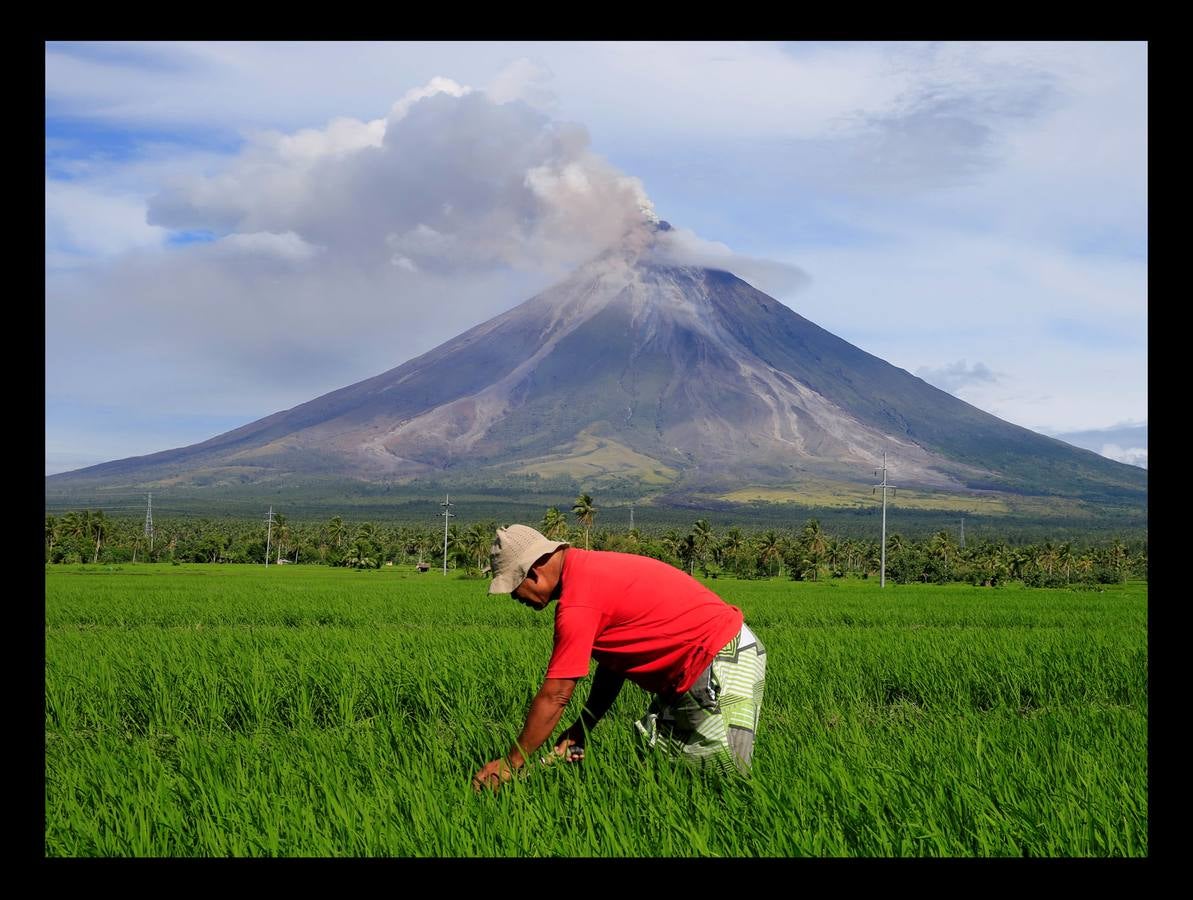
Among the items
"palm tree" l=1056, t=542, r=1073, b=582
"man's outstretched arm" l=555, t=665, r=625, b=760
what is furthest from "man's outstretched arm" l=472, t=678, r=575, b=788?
"palm tree" l=1056, t=542, r=1073, b=582

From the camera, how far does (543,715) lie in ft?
11.7

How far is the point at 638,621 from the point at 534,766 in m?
0.68

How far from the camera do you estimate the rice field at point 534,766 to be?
10.8 feet

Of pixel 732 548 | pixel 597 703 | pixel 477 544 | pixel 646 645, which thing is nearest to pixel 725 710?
pixel 646 645

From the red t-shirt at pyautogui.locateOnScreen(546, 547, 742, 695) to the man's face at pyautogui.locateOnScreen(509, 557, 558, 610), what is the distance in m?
0.06

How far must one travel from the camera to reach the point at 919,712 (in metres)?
7.44

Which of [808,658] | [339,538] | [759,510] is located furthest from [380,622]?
[759,510]

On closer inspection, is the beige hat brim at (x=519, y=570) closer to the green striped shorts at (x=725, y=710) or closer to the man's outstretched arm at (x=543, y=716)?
the man's outstretched arm at (x=543, y=716)

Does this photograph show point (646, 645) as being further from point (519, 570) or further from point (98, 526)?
point (98, 526)

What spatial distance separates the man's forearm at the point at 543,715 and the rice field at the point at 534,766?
0.54 ft

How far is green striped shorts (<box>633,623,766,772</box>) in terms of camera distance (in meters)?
3.99

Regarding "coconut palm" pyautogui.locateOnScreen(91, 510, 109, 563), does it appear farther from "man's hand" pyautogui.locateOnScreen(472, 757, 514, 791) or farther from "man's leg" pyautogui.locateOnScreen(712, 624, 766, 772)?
"man's leg" pyautogui.locateOnScreen(712, 624, 766, 772)
